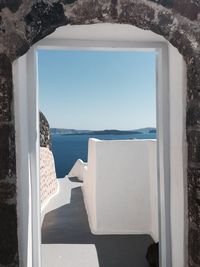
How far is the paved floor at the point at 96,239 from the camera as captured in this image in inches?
145

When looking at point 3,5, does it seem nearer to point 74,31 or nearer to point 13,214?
point 74,31

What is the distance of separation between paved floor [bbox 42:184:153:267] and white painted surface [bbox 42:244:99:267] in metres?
0.10

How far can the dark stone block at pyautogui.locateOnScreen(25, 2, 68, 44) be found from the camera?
1.64 m

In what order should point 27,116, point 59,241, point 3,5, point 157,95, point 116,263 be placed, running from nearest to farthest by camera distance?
point 3,5 < point 27,116 < point 157,95 < point 116,263 < point 59,241

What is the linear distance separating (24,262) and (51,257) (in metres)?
2.00

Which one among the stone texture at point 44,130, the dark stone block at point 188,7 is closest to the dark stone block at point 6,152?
the dark stone block at point 188,7

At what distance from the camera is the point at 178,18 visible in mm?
1749

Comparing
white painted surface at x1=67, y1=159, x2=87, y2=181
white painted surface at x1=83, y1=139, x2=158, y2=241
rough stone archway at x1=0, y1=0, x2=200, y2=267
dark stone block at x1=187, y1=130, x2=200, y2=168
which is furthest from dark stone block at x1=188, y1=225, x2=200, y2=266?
white painted surface at x1=67, y1=159, x2=87, y2=181

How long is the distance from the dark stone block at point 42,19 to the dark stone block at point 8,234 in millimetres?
911

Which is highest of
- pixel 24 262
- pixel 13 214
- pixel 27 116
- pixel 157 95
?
pixel 157 95

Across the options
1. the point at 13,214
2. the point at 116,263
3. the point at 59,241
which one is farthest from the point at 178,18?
the point at 59,241

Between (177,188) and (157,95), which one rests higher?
(157,95)

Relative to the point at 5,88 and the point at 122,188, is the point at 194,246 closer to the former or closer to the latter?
the point at 5,88

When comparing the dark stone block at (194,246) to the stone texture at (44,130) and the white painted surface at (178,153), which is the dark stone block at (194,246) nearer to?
the white painted surface at (178,153)
